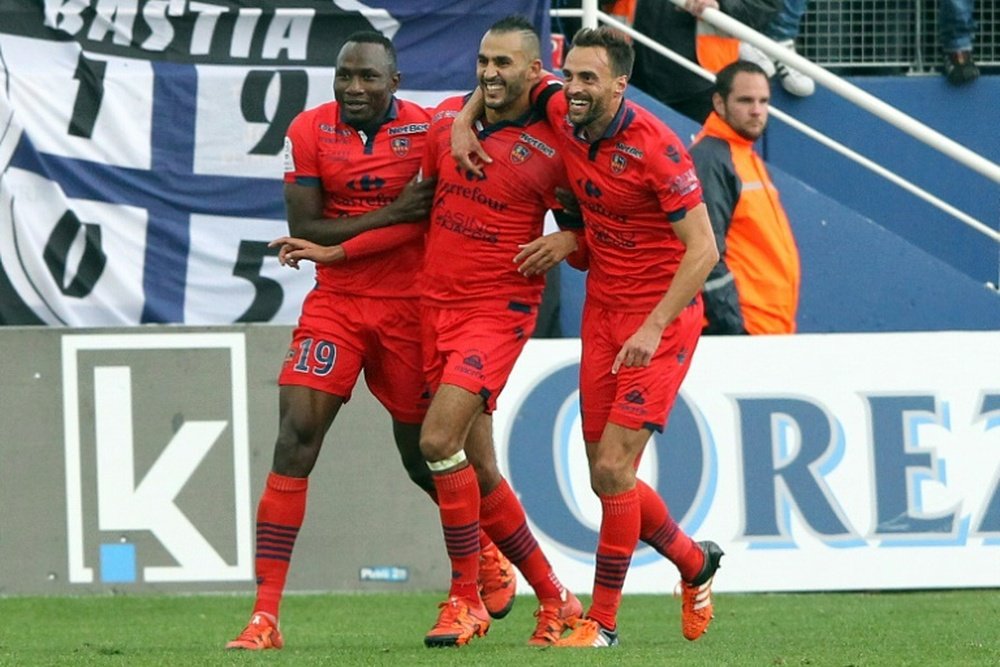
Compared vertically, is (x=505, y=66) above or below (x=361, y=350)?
above

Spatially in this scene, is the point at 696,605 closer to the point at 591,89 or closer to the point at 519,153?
the point at 519,153

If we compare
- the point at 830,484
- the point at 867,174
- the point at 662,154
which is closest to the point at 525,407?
the point at 830,484

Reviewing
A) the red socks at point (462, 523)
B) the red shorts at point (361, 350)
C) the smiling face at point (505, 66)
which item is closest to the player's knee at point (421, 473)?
the red shorts at point (361, 350)

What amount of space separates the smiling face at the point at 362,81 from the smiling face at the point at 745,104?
279 centimetres

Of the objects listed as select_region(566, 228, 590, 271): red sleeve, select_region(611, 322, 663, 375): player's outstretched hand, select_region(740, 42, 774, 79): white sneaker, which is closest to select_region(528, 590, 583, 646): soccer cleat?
select_region(611, 322, 663, 375): player's outstretched hand

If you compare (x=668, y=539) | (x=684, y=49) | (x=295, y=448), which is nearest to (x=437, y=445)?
(x=295, y=448)

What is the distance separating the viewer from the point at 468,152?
7238 millimetres

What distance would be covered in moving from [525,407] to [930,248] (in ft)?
12.9

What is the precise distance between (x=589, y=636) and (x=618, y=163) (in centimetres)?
166

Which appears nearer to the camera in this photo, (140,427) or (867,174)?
(140,427)

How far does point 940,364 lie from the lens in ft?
32.5

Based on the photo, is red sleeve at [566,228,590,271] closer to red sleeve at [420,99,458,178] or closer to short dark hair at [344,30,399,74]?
red sleeve at [420,99,458,178]

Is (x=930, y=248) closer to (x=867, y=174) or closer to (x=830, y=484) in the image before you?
(x=867, y=174)

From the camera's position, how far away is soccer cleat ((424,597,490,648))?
280 inches
